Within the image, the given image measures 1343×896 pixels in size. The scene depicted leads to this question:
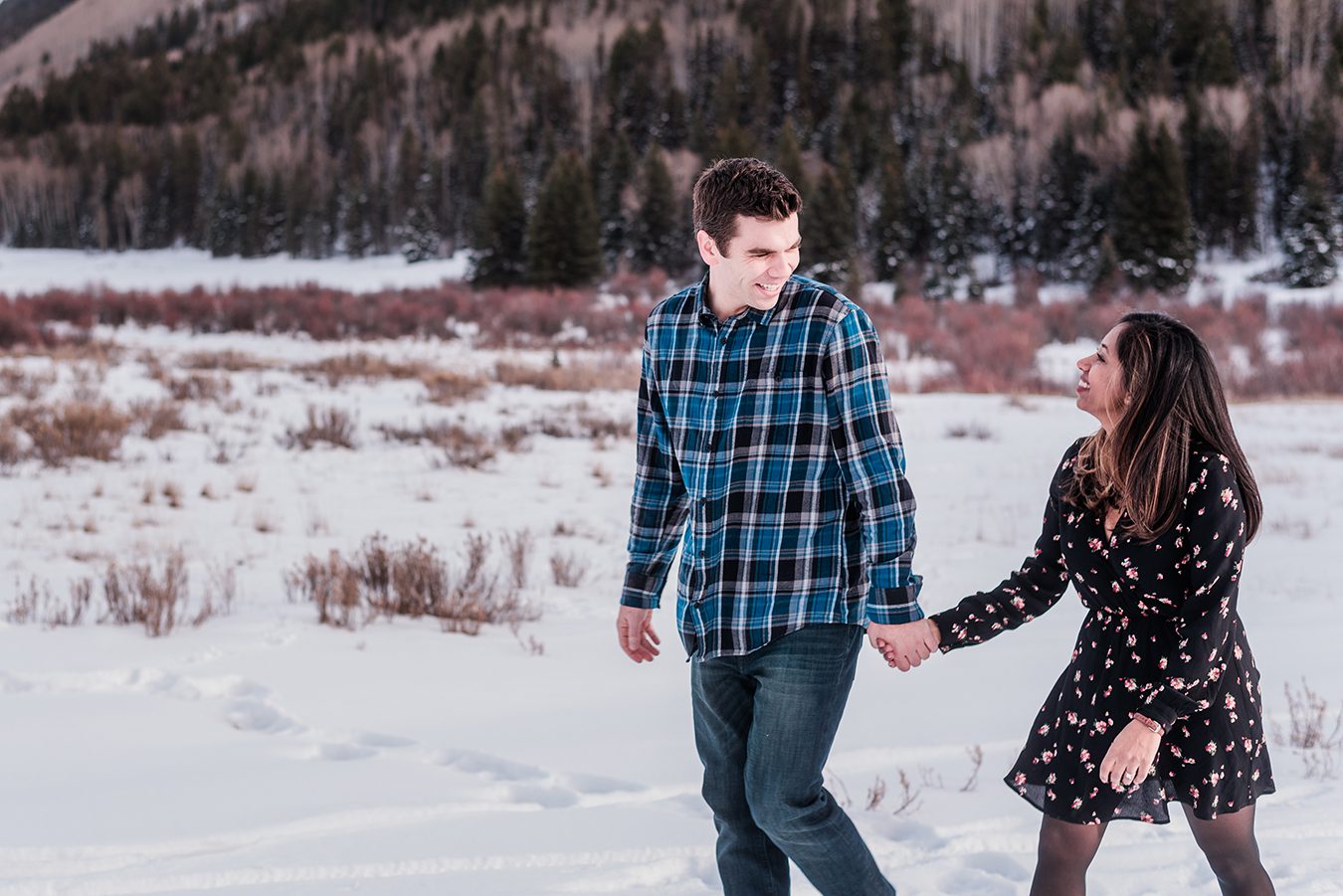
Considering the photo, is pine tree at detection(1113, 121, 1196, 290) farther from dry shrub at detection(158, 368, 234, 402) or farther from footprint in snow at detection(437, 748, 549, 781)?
footprint in snow at detection(437, 748, 549, 781)

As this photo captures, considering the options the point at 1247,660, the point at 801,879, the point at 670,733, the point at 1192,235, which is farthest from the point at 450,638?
the point at 1192,235

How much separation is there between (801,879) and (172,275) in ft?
193

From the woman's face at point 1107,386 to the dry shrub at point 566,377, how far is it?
12910 mm

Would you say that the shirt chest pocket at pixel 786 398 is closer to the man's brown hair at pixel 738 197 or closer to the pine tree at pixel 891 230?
the man's brown hair at pixel 738 197

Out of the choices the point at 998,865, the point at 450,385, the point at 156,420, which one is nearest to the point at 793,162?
the point at 450,385

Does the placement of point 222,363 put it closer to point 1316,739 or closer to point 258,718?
point 258,718

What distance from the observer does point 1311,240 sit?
106 feet

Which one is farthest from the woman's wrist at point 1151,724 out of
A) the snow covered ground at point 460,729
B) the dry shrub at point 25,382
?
the dry shrub at point 25,382

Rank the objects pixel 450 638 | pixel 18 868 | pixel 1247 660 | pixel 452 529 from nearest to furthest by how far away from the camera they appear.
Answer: pixel 1247 660, pixel 18 868, pixel 450 638, pixel 452 529

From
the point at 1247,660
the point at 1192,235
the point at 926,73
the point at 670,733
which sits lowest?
the point at 670,733

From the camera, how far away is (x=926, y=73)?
198 ft

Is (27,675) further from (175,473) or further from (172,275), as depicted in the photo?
(172,275)

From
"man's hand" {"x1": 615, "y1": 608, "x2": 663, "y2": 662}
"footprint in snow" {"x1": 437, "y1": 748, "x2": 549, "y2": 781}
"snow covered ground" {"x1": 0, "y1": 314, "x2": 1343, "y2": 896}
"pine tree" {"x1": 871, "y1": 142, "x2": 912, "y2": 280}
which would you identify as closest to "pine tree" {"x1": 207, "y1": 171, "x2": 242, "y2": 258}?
"pine tree" {"x1": 871, "y1": 142, "x2": 912, "y2": 280}

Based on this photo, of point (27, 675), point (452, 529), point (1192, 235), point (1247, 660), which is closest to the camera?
point (1247, 660)
